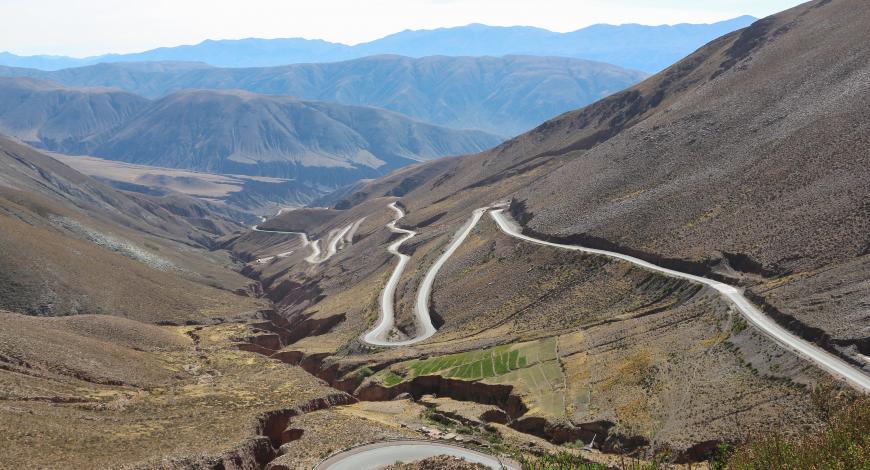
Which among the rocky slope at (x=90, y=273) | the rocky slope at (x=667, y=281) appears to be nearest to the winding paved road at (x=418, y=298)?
the rocky slope at (x=667, y=281)

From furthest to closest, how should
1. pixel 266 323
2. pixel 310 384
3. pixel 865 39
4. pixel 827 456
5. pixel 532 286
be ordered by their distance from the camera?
pixel 266 323, pixel 865 39, pixel 532 286, pixel 310 384, pixel 827 456

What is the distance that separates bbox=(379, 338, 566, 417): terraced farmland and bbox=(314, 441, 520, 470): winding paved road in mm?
7933

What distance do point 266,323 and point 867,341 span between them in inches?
2765

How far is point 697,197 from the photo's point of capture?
6994 cm

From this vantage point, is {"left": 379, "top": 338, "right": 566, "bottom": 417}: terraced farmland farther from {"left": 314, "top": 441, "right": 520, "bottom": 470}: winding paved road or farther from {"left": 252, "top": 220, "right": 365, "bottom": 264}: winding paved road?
{"left": 252, "top": 220, "right": 365, "bottom": 264}: winding paved road

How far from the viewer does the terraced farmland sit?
139ft

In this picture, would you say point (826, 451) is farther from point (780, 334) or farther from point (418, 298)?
point (418, 298)

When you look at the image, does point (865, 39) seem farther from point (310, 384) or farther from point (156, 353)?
point (156, 353)

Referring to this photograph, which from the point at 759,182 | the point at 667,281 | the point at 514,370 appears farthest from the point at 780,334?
the point at 759,182

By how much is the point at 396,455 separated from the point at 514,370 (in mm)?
16394

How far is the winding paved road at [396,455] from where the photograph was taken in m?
31.7

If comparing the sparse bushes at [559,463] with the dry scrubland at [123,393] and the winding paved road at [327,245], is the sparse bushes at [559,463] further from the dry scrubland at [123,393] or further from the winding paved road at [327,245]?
the winding paved road at [327,245]

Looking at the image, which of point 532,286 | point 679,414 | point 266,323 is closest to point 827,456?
point 679,414

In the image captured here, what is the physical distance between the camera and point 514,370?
48.0 m
